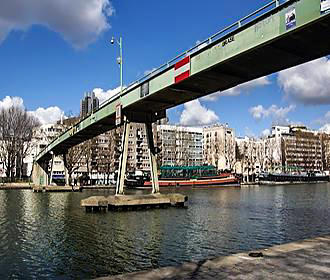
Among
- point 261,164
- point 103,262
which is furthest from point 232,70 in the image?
point 261,164

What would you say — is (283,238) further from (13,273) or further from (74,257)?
(13,273)

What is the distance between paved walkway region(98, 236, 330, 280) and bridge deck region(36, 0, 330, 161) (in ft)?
34.9

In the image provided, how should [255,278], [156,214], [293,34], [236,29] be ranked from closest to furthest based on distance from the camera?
[255,278] → [293,34] → [236,29] → [156,214]

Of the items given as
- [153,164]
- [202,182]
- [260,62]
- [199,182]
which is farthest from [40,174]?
[260,62]

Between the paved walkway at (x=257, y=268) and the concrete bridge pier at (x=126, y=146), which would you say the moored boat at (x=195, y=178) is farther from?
the paved walkway at (x=257, y=268)

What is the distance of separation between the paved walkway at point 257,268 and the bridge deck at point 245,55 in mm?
10642

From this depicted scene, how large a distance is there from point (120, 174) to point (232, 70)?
17.2 m

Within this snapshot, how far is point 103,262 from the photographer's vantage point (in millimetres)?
14273

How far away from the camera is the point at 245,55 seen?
69.2ft

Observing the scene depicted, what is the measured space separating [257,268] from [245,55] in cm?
1410

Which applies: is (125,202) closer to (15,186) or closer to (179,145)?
(15,186)

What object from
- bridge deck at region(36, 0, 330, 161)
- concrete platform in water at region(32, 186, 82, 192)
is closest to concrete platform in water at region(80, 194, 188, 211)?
bridge deck at region(36, 0, 330, 161)

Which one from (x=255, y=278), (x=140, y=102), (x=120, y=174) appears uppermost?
(x=140, y=102)

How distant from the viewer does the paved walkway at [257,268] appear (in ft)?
30.3
